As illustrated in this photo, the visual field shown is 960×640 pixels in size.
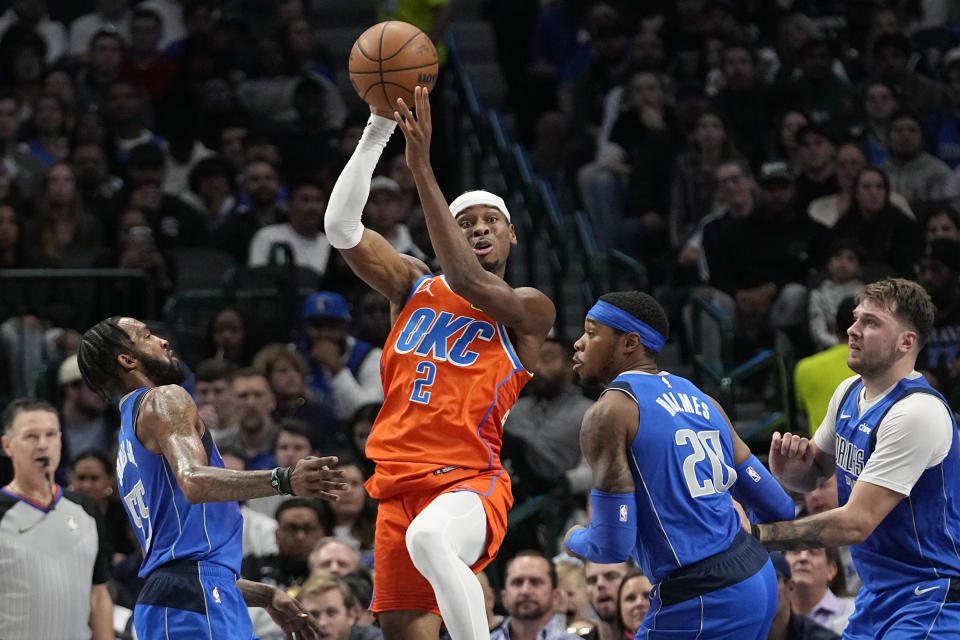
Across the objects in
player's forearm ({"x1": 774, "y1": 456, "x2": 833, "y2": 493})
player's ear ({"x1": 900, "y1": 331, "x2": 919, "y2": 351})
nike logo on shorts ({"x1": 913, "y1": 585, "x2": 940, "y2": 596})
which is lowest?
nike logo on shorts ({"x1": 913, "y1": 585, "x2": 940, "y2": 596})

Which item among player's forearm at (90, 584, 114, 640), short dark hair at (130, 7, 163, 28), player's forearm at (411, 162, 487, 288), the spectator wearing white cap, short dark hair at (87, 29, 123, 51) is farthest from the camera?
short dark hair at (130, 7, 163, 28)

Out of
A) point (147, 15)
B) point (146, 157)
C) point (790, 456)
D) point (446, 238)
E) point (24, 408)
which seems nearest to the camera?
point (446, 238)

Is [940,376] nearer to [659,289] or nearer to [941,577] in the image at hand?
[659,289]

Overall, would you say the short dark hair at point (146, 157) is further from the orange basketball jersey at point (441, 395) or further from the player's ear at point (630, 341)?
the player's ear at point (630, 341)

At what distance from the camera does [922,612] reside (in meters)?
6.06

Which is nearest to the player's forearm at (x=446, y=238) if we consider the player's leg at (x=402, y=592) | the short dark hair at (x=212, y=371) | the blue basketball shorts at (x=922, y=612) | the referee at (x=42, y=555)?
the player's leg at (x=402, y=592)

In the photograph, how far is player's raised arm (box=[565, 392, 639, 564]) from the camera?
589cm

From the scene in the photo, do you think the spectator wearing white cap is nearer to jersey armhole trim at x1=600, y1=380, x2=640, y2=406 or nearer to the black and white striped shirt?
the black and white striped shirt

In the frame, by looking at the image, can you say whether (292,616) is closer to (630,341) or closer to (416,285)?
(416,285)

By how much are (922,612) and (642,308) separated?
1621mm

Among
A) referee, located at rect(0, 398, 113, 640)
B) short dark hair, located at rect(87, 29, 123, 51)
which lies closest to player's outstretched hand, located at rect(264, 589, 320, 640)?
referee, located at rect(0, 398, 113, 640)

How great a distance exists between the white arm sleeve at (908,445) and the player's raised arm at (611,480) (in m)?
0.95

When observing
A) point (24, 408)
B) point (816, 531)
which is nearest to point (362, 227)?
point (816, 531)

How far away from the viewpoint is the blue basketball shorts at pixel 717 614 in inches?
236
